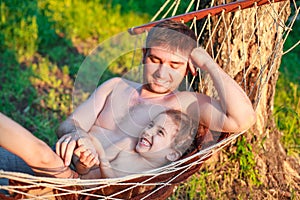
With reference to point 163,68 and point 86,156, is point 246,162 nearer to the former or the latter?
point 163,68

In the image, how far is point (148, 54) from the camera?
6.86 ft

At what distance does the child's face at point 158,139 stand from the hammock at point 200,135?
0.33 ft

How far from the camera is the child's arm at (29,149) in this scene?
1608 mm

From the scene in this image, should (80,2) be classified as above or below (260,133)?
above

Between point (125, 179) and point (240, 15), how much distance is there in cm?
108

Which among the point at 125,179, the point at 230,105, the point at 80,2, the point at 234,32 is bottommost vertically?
the point at 125,179

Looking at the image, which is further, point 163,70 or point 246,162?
point 246,162

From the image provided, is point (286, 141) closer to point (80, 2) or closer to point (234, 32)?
point (234, 32)

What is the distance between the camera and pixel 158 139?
2002mm

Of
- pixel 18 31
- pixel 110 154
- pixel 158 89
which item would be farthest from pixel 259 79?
pixel 18 31

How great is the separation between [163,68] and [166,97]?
153mm

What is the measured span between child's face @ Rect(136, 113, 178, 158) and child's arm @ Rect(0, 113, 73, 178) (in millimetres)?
339

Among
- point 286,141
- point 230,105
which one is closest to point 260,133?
point 286,141

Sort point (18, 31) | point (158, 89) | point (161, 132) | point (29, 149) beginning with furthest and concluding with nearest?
point (18, 31)
point (158, 89)
point (161, 132)
point (29, 149)
